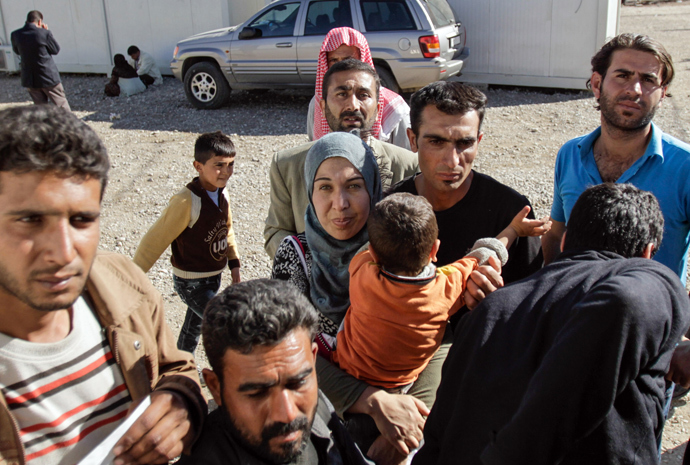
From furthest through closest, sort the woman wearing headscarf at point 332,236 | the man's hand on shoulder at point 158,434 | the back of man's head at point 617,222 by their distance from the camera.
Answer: the woman wearing headscarf at point 332,236 → the back of man's head at point 617,222 → the man's hand on shoulder at point 158,434

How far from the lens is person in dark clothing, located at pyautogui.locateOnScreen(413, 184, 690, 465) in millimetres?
1453

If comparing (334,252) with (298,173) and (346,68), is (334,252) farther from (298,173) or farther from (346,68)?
(346,68)

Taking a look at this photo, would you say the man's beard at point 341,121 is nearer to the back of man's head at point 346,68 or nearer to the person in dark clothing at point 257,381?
the back of man's head at point 346,68

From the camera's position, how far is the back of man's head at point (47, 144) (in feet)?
4.31

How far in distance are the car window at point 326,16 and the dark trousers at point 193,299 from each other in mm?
7353

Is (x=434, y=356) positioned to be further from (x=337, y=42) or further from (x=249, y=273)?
(x=249, y=273)

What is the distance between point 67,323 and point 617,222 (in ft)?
5.56

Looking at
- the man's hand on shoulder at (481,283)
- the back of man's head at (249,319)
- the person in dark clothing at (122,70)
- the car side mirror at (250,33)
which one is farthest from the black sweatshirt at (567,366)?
the person in dark clothing at (122,70)

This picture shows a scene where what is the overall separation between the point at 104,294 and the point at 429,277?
106 cm

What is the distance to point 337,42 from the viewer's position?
4.26 meters

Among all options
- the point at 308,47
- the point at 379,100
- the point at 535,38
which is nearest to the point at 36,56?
the point at 308,47

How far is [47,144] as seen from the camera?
Answer: 1.35 m

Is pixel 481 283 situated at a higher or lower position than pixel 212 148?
lower

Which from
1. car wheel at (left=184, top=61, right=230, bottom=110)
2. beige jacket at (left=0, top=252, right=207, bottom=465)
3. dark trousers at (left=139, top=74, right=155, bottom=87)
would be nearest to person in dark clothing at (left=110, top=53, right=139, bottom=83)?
dark trousers at (left=139, top=74, right=155, bottom=87)
